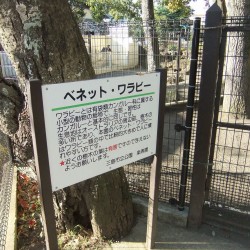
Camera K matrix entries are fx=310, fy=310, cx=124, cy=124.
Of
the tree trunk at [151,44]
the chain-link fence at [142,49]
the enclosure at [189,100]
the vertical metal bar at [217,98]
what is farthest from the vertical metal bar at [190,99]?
the tree trunk at [151,44]

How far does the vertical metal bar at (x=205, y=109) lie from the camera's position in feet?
9.03

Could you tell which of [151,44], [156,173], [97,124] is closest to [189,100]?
[156,173]

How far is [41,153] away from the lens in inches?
78.5

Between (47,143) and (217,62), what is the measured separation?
1.71 metres

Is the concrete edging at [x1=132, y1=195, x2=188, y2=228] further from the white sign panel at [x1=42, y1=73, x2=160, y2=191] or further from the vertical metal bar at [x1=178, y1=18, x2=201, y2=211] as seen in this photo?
the white sign panel at [x1=42, y1=73, x2=160, y2=191]

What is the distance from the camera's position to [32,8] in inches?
89.0

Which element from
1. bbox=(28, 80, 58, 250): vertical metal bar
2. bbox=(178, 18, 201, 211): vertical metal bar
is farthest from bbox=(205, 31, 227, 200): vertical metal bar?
bbox=(28, 80, 58, 250): vertical metal bar

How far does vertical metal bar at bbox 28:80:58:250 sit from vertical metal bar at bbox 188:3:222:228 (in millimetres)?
1591

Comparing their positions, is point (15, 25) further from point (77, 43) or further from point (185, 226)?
point (185, 226)

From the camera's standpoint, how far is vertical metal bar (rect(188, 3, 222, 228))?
275cm

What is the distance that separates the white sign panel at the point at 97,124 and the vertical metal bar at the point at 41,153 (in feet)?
0.12

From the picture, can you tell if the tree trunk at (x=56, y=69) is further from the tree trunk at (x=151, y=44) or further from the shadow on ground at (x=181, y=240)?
the tree trunk at (x=151, y=44)

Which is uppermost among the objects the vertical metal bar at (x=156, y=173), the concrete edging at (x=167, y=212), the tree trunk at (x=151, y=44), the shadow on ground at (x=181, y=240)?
the tree trunk at (x=151, y=44)

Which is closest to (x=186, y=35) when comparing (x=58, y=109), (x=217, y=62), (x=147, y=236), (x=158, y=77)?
(x=217, y=62)
